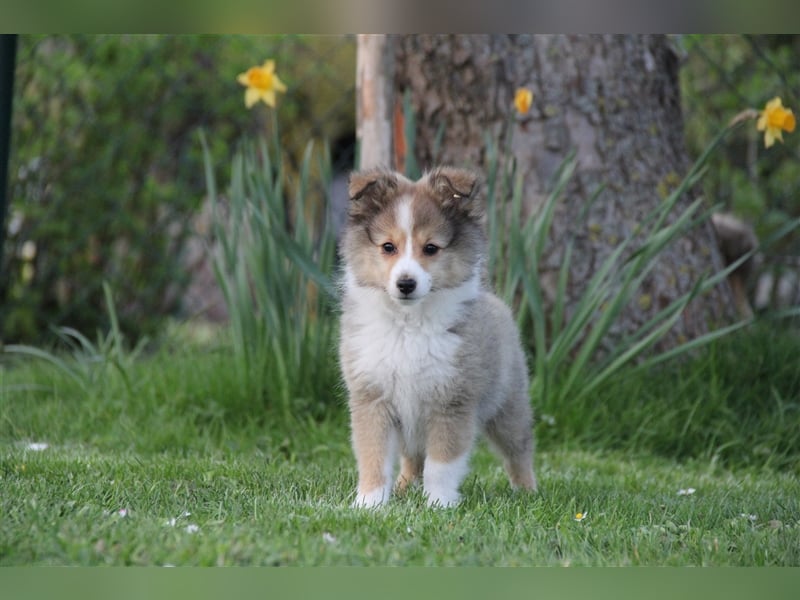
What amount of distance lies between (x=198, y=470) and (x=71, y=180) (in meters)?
4.22

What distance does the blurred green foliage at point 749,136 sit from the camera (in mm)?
7543

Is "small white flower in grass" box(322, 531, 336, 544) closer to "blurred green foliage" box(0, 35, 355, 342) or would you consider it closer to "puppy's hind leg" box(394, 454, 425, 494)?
"puppy's hind leg" box(394, 454, 425, 494)

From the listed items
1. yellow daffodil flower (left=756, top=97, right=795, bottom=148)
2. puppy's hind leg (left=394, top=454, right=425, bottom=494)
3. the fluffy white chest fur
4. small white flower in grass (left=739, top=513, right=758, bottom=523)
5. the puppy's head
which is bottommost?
puppy's hind leg (left=394, top=454, right=425, bottom=494)

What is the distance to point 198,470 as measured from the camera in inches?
151

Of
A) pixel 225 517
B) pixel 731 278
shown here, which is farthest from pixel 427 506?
pixel 731 278

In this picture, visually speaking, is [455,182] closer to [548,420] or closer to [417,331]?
[417,331]

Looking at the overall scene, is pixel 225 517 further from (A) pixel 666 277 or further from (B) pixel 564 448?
(A) pixel 666 277

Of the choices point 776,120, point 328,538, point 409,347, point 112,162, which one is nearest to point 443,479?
point 409,347

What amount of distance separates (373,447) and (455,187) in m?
0.97

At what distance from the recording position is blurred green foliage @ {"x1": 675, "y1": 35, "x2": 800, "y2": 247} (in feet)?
24.7

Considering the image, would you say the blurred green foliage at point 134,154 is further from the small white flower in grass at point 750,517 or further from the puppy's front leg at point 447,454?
the puppy's front leg at point 447,454

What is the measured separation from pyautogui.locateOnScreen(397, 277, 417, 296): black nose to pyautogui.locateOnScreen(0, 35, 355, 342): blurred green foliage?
4.14 meters

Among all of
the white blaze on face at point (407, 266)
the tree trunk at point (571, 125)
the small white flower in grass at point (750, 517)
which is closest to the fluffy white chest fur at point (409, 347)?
the white blaze on face at point (407, 266)

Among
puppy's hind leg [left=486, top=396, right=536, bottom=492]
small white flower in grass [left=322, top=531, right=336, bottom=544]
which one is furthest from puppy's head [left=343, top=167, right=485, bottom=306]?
small white flower in grass [left=322, top=531, right=336, bottom=544]
